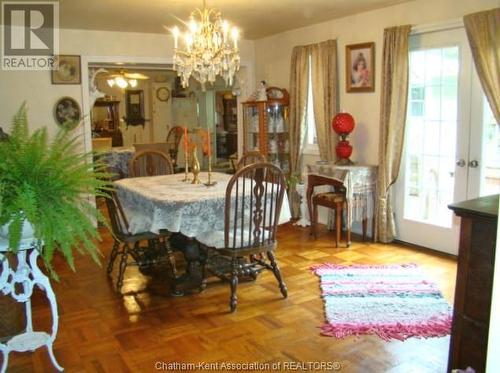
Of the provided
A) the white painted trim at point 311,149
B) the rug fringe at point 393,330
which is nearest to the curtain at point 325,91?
the white painted trim at point 311,149

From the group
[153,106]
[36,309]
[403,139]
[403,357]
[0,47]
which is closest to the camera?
[403,357]

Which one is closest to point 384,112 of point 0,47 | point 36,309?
point 36,309

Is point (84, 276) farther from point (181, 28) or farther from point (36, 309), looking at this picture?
point (181, 28)

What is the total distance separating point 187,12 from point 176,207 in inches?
91.7

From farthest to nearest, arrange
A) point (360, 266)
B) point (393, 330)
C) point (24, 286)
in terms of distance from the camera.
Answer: point (360, 266)
point (393, 330)
point (24, 286)

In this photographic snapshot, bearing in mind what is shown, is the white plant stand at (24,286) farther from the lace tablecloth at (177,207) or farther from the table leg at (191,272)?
the table leg at (191,272)

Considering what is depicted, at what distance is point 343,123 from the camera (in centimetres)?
477

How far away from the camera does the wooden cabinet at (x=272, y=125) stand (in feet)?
19.2

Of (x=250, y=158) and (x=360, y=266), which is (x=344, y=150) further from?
(x=360, y=266)

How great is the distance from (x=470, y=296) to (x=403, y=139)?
2.82 metres

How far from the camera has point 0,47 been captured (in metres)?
4.95

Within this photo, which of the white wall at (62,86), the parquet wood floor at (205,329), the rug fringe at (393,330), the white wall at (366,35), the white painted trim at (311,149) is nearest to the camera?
the parquet wood floor at (205,329)

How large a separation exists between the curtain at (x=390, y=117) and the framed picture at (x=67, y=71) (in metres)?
3.28

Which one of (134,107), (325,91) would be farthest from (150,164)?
(134,107)
